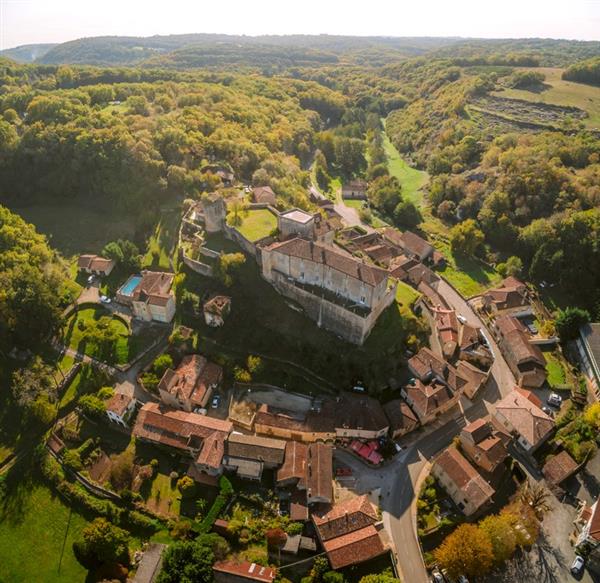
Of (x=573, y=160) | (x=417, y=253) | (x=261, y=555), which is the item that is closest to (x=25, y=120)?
(x=417, y=253)

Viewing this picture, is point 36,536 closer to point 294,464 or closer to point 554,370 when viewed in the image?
point 294,464

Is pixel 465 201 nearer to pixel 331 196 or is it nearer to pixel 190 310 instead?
pixel 331 196

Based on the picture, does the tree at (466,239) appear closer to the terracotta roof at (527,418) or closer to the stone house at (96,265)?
the terracotta roof at (527,418)

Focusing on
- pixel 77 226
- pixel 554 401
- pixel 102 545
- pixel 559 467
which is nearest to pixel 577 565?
pixel 559 467

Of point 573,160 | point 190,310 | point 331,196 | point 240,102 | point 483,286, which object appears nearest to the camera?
point 190,310

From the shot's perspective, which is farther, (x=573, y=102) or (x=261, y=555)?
(x=573, y=102)

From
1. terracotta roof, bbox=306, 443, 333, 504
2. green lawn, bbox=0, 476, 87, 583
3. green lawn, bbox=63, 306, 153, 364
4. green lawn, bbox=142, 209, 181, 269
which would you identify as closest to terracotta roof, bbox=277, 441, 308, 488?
terracotta roof, bbox=306, 443, 333, 504

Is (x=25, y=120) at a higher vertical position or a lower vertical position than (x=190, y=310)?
higher
